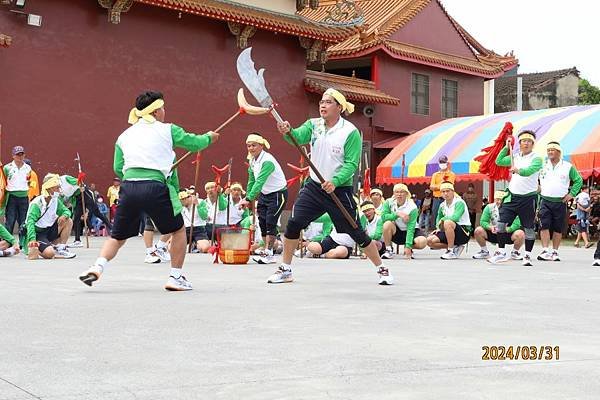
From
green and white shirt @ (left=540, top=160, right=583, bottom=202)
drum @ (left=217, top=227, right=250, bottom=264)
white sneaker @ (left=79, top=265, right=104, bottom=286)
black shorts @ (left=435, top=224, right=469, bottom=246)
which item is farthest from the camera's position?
black shorts @ (left=435, top=224, right=469, bottom=246)

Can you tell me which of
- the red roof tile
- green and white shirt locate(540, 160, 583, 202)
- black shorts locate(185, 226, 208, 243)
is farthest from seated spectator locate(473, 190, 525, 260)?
the red roof tile

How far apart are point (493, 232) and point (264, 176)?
4180mm

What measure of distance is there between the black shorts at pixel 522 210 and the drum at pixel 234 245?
3715mm

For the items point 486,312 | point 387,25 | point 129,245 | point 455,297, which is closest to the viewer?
point 486,312

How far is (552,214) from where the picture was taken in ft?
47.5

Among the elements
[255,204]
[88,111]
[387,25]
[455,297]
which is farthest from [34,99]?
[455,297]

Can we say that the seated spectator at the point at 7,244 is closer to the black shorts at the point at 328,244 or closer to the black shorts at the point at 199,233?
the black shorts at the point at 199,233

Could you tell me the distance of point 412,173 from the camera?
2967cm

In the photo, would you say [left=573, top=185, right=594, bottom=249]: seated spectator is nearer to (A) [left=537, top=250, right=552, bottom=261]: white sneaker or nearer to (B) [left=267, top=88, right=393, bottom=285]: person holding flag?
(A) [left=537, top=250, right=552, bottom=261]: white sneaker

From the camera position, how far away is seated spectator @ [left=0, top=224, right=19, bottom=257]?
46.7ft

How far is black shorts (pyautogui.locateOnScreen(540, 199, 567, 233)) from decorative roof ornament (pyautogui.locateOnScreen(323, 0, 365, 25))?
15.9 meters

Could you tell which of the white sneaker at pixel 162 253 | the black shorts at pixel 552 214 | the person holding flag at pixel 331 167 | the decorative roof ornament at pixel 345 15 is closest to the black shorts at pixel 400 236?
the black shorts at pixel 552 214

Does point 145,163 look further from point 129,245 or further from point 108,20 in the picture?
point 108,20

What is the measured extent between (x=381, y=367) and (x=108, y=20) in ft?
68.2
